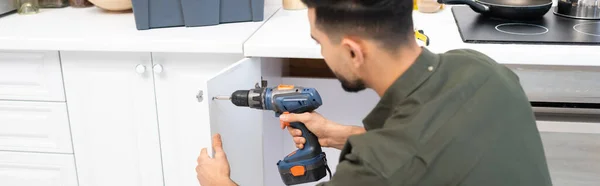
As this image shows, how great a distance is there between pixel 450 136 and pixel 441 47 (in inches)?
29.0

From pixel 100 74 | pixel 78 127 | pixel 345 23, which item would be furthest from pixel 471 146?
pixel 78 127

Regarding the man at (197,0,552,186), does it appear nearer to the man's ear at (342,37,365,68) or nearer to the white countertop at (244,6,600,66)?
the man's ear at (342,37,365,68)

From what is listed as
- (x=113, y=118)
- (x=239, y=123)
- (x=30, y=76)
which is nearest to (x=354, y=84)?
(x=239, y=123)

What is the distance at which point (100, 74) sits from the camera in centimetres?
179

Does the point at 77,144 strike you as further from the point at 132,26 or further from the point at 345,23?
the point at 345,23

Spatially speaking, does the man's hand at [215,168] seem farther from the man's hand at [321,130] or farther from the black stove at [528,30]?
the black stove at [528,30]

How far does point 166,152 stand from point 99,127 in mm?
214

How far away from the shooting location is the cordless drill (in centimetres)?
137

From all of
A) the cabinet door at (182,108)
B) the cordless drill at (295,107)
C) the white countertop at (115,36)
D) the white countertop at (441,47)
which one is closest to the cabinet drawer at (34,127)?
the white countertop at (115,36)

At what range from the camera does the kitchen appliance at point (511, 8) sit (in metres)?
1.76

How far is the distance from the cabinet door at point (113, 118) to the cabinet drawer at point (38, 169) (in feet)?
0.14

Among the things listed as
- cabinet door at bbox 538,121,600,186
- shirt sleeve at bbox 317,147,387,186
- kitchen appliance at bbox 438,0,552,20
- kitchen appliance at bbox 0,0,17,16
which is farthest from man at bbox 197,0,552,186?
kitchen appliance at bbox 0,0,17,16

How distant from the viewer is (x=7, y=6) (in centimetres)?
203

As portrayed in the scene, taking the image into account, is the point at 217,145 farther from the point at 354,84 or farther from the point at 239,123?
the point at 354,84
